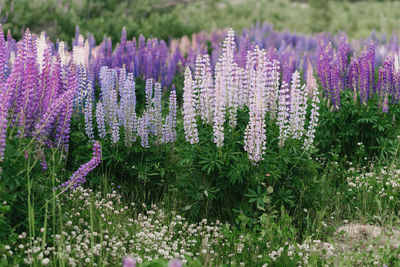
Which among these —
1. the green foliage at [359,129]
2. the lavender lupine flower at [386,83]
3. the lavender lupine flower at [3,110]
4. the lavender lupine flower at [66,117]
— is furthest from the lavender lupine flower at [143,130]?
the lavender lupine flower at [386,83]

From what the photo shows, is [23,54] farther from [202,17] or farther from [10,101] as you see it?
A: [202,17]

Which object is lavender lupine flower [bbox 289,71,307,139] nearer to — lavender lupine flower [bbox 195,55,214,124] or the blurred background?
lavender lupine flower [bbox 195,55,214,124]

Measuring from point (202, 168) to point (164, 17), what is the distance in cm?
845

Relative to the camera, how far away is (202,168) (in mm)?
4285

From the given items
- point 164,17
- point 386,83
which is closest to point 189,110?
point 386,83

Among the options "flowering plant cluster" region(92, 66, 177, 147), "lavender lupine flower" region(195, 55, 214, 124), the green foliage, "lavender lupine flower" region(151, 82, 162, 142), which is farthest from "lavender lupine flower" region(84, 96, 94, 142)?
the green foliage

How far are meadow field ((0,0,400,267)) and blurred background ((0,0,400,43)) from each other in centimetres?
363

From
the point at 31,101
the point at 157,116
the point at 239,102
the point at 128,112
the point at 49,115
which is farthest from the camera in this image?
the point at 157,116

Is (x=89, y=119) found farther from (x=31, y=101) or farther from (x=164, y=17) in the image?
(x=164, y=17)

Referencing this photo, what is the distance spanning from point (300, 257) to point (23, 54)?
285cm

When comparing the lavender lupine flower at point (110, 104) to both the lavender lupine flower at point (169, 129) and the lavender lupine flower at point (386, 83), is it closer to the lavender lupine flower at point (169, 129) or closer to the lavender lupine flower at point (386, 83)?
the lavender lupine flower at point (169, 129)

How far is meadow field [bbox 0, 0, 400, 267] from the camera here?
3.81m

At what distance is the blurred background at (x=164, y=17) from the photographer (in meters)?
9.63

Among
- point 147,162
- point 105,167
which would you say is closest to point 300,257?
point 147,162
